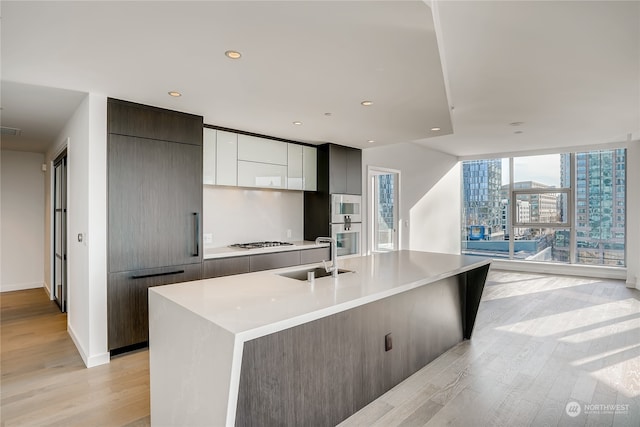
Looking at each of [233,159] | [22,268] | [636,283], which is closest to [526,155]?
[636,283]

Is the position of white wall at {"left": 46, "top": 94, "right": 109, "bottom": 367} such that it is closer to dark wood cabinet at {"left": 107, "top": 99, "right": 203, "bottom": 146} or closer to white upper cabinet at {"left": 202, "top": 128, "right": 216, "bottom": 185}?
dark wood cabinet at {"left": 107, "top": 99, "right": 203, "bottom": 146}

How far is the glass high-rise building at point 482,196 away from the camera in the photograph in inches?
304

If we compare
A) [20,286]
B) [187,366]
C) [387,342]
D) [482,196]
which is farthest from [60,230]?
[482,196]

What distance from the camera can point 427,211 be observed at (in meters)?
6.92

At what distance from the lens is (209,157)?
3.72 metres

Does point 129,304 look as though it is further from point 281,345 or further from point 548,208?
point 548,208

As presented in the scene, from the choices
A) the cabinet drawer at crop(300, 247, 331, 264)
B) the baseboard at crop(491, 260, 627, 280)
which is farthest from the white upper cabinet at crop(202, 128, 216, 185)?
the baseboard at crop(491, 260, 627, 280)

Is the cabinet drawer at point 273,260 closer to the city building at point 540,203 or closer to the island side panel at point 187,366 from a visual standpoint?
the island side panel at point 187,366

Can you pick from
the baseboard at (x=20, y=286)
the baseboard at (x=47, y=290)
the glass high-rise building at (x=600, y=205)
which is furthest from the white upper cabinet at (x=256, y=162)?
the glass high-rise building at (x=600, y=205)

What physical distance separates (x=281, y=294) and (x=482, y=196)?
738 cm

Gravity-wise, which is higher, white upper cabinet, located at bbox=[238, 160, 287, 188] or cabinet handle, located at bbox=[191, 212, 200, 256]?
white upper cabinet, located at bbox=[238, 160, 287, 188]

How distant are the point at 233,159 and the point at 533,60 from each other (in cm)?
312

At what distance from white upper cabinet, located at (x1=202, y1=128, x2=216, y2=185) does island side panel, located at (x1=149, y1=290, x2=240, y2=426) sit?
2017 mm

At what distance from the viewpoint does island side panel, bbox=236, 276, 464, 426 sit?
63.4 inches
